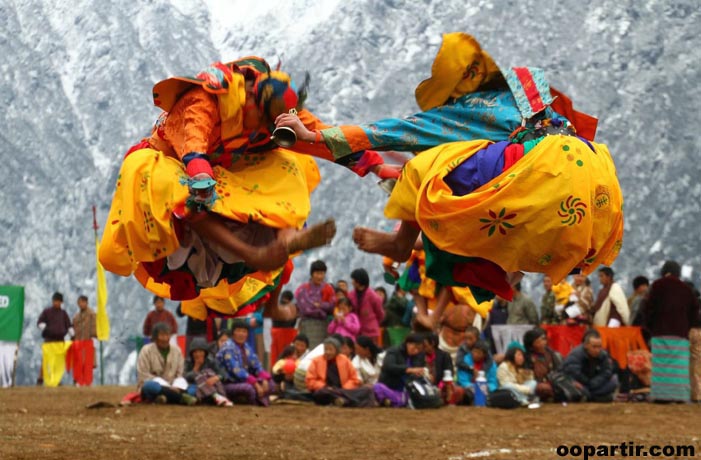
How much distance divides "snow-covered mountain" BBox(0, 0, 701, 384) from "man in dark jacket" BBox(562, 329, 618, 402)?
21569 millimetres

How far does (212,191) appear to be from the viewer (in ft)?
20.8

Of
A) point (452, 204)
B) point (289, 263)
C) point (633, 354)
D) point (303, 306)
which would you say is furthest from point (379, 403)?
point (452, 204)

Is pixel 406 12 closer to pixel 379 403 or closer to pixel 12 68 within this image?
pixel 12 68

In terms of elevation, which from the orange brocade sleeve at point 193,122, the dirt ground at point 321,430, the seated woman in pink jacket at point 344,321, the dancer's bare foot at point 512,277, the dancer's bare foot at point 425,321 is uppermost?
Result: the orange brocade sleeve at point 193,122

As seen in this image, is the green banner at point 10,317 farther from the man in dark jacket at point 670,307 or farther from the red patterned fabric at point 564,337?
the man in dark jacket at point 670,307

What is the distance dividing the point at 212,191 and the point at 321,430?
11.4 feet

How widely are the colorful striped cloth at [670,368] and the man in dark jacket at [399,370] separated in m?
2.31

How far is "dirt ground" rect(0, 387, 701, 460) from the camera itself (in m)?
7.59

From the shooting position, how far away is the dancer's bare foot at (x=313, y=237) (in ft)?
20.2

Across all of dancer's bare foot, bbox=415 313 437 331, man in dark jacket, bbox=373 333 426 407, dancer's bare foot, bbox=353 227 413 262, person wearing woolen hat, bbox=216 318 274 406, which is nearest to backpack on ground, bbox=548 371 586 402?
man in dark jacket, bbox=373 333 426 407

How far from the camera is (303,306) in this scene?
13.9 m

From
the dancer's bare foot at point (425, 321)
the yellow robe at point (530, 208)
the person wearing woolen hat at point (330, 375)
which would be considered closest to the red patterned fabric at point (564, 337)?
the person wearing woolen hat at point (330, 375)

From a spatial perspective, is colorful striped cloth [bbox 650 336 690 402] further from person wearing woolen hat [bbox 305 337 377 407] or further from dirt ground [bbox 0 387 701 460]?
person wearing woolen hat [bbox 305 337 377 407]

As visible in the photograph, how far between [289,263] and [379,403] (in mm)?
5133
